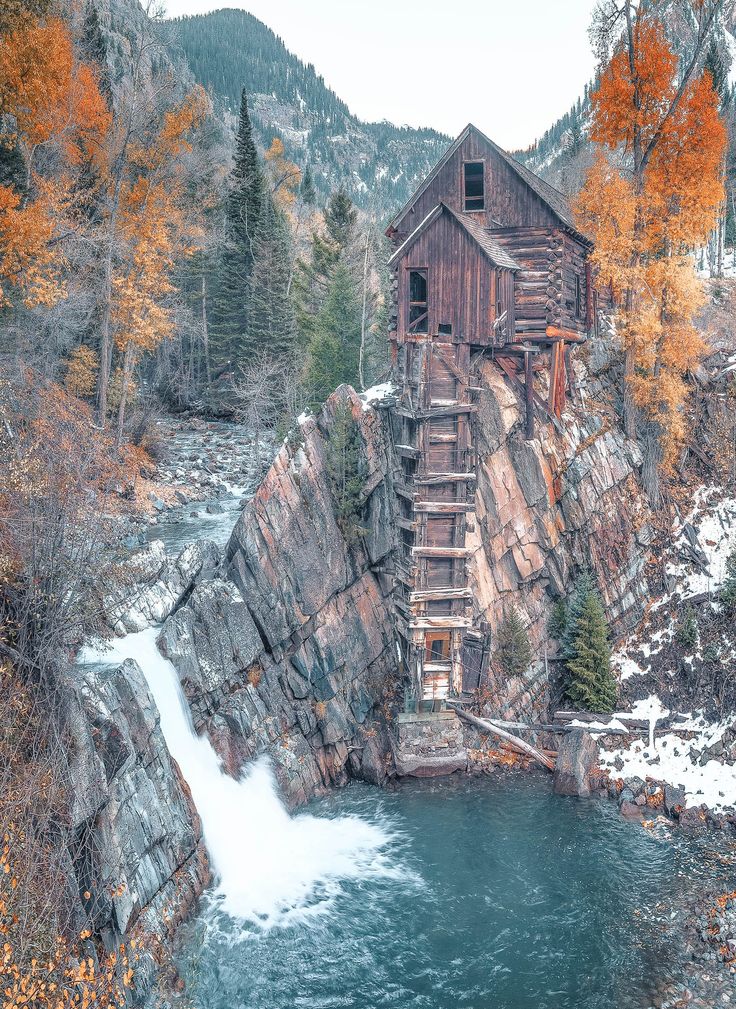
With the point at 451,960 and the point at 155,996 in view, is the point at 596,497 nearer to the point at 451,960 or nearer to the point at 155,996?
the point at 451,960

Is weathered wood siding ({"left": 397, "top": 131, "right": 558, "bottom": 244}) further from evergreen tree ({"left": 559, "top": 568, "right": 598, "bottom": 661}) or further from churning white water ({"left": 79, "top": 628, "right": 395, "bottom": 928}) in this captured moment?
churning white water ({"left": 79, "top": 628, "right": 395, "bottom": 928})

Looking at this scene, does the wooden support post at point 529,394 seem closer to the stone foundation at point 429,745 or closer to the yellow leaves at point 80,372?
the stone foundation at point 429,745

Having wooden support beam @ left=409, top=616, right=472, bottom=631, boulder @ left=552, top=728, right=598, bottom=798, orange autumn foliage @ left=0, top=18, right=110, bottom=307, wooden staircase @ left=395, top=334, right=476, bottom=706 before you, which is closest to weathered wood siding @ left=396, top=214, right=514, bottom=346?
wooden staircase @ left=395, top=334, right=476, bottom=706

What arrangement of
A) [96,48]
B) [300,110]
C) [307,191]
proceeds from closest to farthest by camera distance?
1. [96,48]
2. [307,191]
3. [300,110]

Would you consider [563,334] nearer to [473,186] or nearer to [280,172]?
[473,186]

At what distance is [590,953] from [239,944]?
7.92 m

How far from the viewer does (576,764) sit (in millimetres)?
21156

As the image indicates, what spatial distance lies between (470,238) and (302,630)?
590 inches

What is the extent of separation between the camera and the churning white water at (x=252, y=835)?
16.8 m

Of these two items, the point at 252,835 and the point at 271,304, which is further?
the point at 271,304

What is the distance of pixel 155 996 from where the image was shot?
13484 mm

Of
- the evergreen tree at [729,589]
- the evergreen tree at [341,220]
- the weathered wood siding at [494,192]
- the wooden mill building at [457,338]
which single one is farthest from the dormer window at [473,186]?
the evergreen tree at [341,220]

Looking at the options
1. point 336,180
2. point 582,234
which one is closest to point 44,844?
point 582,234

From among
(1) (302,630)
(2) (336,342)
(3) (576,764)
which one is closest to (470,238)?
(2) (336,342)
